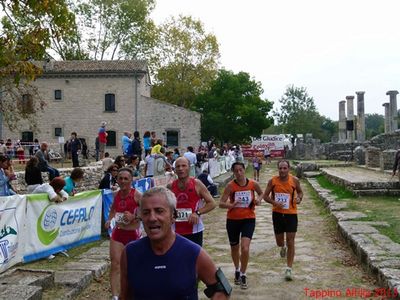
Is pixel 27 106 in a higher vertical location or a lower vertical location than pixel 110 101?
lower

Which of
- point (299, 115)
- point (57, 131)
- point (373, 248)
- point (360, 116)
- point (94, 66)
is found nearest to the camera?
point (373, 248)

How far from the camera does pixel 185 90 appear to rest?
50.8m

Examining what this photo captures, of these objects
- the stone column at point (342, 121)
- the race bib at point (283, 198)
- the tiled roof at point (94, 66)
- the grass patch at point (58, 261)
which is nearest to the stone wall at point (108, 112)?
the tiled roof at point (94, 66)

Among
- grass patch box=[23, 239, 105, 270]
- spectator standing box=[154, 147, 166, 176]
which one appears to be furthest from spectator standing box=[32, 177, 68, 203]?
spectator standing box=[154, 147, 166, 176]

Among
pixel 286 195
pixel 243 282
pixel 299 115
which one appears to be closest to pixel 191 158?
pixel 286 195

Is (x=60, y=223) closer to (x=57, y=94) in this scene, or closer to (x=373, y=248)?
(x=373, y=248)

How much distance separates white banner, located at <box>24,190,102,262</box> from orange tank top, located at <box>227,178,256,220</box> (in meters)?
3.39

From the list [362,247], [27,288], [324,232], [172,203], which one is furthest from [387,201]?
[172,203]

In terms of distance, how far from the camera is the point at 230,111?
4822 centimetres

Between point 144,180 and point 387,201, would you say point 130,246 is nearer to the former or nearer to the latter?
point 144,180

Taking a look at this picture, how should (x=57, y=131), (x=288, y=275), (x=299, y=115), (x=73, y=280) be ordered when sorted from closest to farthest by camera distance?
(x=73, y=280) → (x=288, y=275) → (x=57, y=131) → (x=299, y=115)

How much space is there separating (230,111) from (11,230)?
41.2 m

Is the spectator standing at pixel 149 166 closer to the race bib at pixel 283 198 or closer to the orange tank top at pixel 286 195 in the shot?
the orange tank top at pixel 286 195

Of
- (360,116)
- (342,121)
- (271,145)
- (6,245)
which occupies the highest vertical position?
(360,116)
